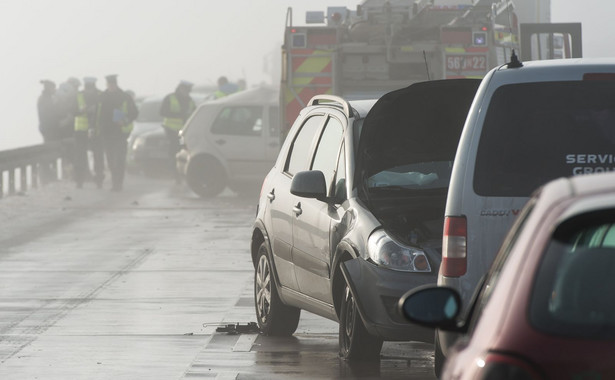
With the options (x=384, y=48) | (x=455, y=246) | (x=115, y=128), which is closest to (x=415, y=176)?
(x=455, y=246)

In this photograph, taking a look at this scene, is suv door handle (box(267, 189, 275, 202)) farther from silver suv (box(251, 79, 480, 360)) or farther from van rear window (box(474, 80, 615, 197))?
van rear window (box(474, 80, 615, 197))

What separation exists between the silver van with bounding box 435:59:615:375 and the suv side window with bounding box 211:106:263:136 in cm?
1798

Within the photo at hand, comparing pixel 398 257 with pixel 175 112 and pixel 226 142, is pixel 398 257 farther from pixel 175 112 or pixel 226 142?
pixel 175 112

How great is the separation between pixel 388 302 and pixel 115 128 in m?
20.4

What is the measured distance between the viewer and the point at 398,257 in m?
7.96

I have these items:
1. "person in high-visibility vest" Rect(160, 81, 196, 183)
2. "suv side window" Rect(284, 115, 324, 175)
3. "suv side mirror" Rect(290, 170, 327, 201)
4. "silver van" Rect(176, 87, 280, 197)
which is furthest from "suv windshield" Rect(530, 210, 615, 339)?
"person in high-visibility vest" Rect(160, 81, 196, 183)

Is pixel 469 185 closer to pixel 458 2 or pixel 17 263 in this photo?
pixel 17 263

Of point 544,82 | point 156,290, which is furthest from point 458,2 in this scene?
point 544,82

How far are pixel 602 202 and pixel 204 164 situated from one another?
2124 cm

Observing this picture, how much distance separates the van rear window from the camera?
6285 millimetres

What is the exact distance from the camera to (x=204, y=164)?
80.3 feet

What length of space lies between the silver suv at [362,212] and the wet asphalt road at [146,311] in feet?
1.15

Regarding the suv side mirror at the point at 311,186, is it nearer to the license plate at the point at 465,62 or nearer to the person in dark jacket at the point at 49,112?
the license plate at the point at 465,62

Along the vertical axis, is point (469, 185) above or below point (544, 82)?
below
